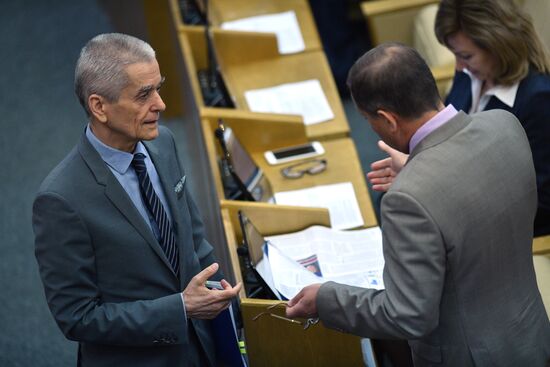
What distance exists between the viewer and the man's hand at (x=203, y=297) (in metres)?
2.31

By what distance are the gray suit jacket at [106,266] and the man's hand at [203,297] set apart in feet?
0.10

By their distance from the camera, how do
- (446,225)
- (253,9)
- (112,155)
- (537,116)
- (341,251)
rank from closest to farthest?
1. (446,225)
2. (112,155)
3. (537,116)
4. (341,251)
5. (253,9)

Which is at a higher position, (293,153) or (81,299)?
(81,299)

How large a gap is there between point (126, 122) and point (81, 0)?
502cm

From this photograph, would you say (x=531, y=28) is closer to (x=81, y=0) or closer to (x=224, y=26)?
(x=224, y=26)

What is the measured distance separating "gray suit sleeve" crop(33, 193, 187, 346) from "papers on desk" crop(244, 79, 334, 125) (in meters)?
2.04

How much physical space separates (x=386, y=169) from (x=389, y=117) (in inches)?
28.7

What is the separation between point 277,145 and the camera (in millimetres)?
4066

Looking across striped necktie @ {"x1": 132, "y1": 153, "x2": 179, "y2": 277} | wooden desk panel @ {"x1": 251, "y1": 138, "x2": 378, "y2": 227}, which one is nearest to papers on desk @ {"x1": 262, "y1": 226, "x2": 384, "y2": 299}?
wooden desk panel @ {"x1": 251, "y1": 138, "x2": 378, "y2": 227}

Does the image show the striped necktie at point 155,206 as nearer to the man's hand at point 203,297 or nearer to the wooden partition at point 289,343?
the man's hand at point 203,297

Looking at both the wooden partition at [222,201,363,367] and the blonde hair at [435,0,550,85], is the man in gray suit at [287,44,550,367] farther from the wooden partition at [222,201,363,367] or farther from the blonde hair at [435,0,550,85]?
the blonde hair at [435,0,550,85]

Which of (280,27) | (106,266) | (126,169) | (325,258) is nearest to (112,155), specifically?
(126,169)

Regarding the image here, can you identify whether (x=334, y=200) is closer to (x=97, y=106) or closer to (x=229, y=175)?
(x=229, y=175)

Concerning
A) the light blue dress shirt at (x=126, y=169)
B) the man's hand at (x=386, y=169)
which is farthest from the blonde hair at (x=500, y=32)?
the light blue dress shirt at (x=126, y=169)
